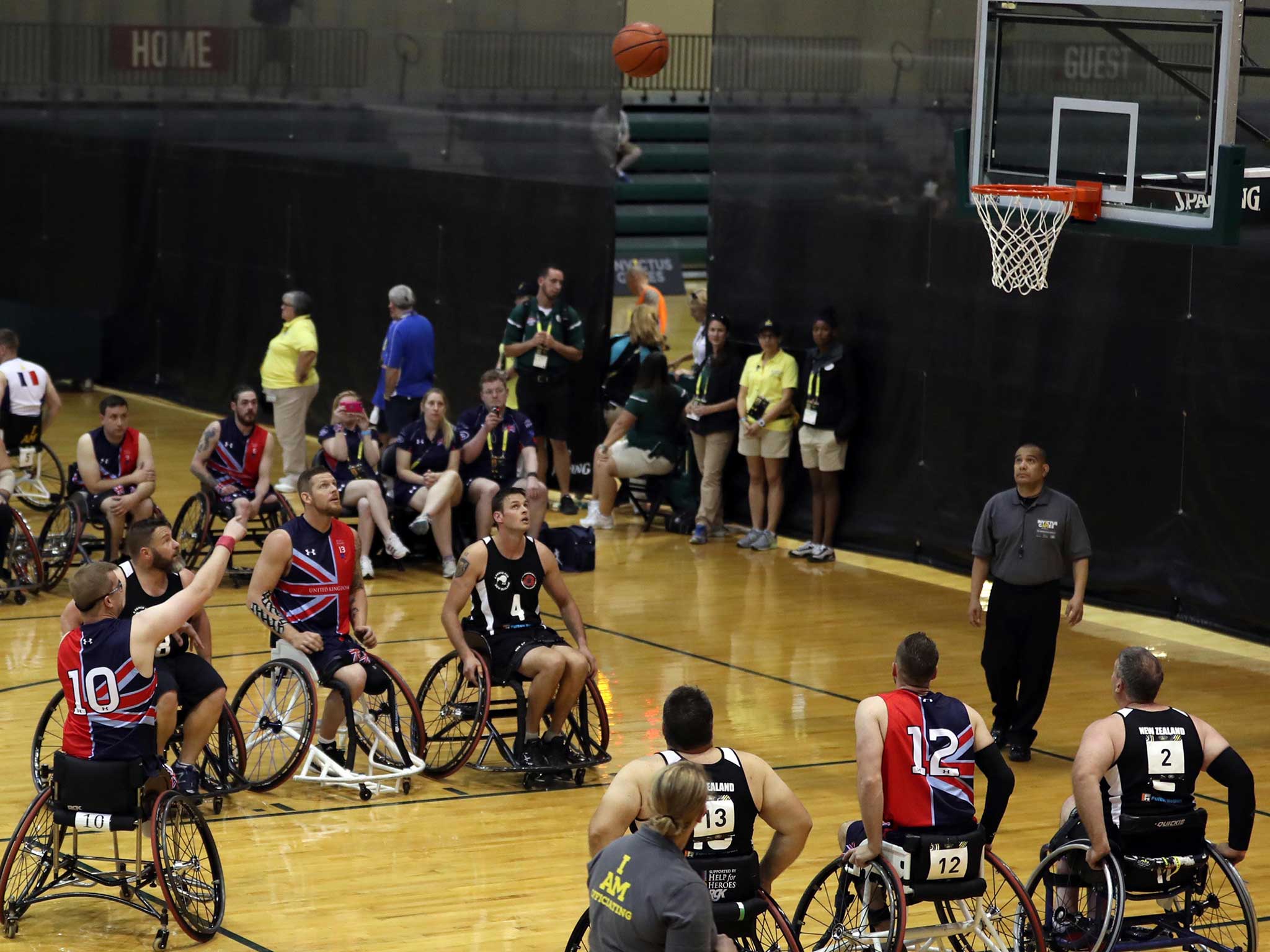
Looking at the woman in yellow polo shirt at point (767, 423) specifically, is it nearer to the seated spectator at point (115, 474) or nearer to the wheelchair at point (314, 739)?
the seated spectator at point (115, 474)

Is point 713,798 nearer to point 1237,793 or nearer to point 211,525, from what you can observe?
point 1237,793

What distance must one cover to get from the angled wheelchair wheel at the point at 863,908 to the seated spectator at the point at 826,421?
8295 millimetres

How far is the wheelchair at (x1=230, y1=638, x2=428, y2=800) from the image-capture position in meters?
9.12

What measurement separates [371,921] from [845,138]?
9.16 metres

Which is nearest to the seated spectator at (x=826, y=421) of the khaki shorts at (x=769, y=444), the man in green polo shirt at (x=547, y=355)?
the khaki shorts at (x=769, y=444)

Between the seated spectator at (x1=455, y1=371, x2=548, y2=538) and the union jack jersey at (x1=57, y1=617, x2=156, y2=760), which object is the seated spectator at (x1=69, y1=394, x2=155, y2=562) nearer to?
the seated spectator at (x1=455, y1=371, x2=548, y2=538)

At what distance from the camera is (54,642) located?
12023mm

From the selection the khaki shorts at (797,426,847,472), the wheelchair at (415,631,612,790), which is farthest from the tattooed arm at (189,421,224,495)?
the khaki shorts at (797,426,847,472)

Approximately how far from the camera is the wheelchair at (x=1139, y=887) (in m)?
6.58

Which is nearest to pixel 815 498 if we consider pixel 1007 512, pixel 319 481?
pixel 1007 512

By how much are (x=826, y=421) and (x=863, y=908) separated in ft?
28.0

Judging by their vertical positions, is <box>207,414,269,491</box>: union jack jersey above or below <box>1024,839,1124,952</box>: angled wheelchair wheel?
above

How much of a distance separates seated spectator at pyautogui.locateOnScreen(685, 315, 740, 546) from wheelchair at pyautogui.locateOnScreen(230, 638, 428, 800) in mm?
6043

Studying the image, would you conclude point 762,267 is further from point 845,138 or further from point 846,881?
point 846,881
